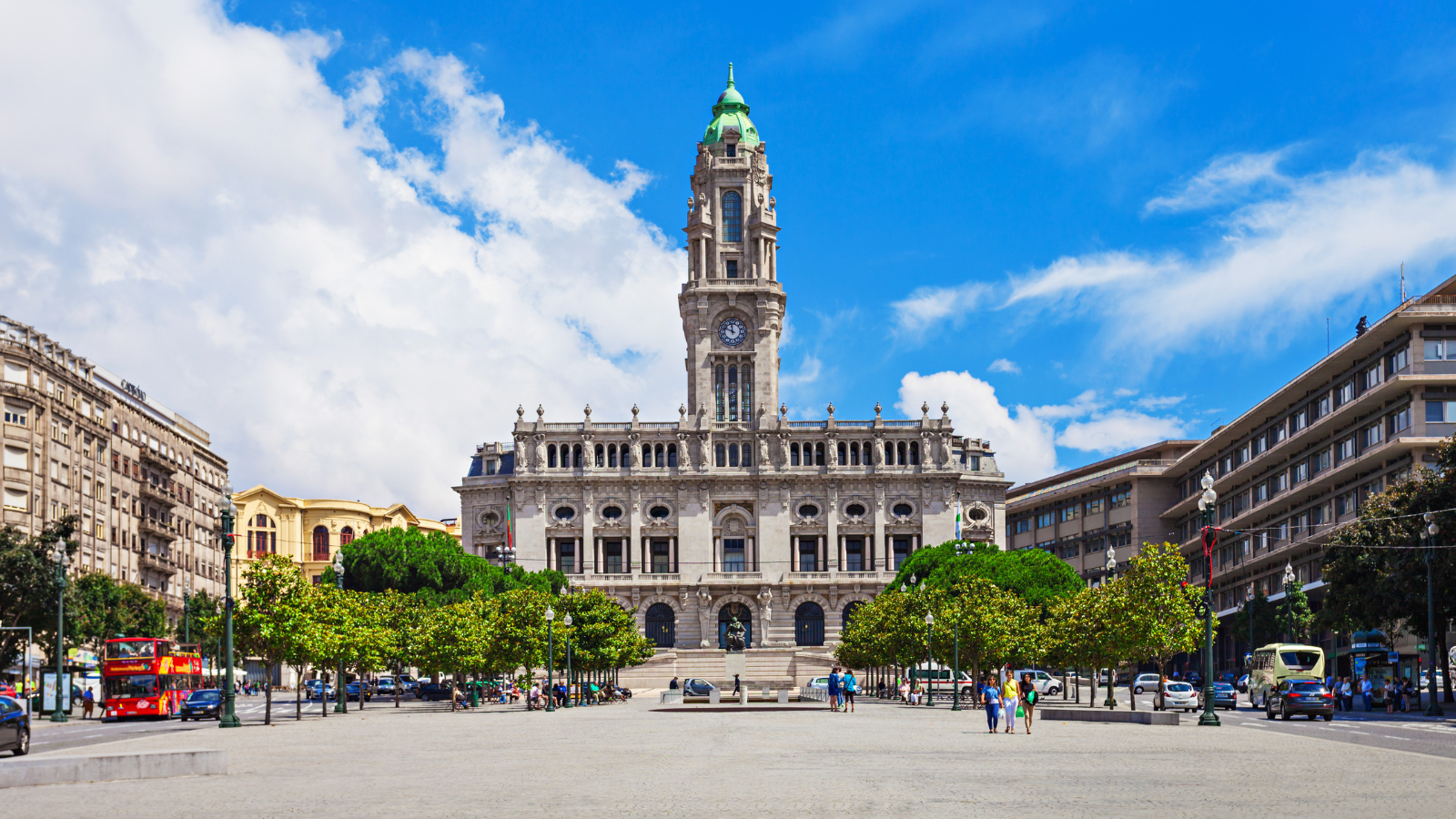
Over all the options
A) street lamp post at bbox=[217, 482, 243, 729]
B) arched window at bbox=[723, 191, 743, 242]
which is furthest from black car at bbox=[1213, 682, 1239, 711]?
arched window at bbox=[723, 191, 743, 242]

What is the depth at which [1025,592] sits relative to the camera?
96.7 meters

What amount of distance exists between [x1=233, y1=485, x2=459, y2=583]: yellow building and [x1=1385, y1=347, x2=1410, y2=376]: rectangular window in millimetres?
96105

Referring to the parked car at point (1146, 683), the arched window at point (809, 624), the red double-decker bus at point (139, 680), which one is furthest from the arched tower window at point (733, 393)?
the red double-decker bus at point (139, 680)

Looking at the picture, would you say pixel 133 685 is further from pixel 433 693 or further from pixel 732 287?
pixel 732 287

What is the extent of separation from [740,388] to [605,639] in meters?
56.5

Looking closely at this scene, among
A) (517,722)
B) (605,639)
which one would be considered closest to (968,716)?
(517,722)

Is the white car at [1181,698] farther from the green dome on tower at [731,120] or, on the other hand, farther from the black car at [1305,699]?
the green dome on tower at [731,120]

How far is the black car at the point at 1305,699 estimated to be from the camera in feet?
171

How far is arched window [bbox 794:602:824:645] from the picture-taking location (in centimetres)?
13738

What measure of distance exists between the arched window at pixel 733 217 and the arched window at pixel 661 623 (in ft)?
121

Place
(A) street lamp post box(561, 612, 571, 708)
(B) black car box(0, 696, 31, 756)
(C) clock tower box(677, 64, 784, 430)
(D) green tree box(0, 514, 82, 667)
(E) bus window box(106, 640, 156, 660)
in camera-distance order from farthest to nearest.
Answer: (C) clock tower box(677, 64, 784, 430), (A) street lamp post box(561, 612, 571, 708), (D) green tree box(0, 514, 82, 667), (E) bus window box(106, 640, 156, 660), (B) black car box(0, 696, 31, 756)

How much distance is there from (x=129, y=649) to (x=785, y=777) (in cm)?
5144

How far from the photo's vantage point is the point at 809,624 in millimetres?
137625

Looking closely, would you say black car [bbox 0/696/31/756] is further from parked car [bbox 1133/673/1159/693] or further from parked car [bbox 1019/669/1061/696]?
parked car [bbox 1133/673/1159/693]
